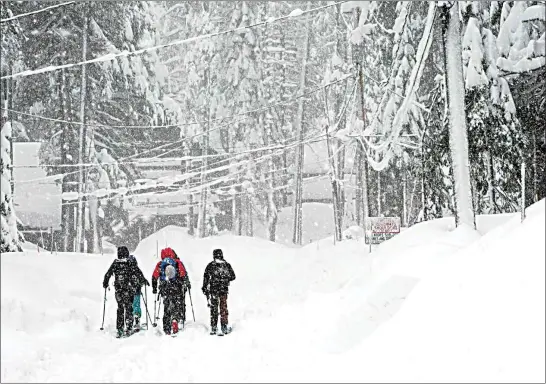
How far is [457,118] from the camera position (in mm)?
13820

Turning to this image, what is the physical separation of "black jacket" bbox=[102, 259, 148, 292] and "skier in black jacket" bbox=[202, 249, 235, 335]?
1325mm

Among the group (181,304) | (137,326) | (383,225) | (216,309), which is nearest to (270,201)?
(383,225)

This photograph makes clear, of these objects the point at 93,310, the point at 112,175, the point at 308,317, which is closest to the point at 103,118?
the point at 112,175

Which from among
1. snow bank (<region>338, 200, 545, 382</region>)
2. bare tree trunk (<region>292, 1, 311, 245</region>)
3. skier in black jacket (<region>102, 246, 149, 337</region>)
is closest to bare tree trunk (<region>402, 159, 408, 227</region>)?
bare tree trunk (<region>292, 1, 311, 245</region>)

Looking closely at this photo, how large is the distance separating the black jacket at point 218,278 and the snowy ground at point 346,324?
86 centimetres

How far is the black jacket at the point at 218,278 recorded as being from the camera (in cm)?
1243

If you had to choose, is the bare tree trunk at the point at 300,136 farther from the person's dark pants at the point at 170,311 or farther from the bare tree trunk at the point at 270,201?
the person's dark pants at the point at 170,311

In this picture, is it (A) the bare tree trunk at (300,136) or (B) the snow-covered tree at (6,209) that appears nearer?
(B) the snow-covered tree at (6,209)

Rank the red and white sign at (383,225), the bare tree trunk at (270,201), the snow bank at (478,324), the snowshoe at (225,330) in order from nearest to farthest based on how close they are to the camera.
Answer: the snow bank at (478,324), the snowshoe at (225,330), the red and white sign at (383,225), the bare tree trunk at (270,201)

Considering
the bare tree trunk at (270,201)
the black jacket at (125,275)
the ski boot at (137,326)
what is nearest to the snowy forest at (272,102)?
the bare tree trunk at (270,201)

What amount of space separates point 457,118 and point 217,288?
612 cm

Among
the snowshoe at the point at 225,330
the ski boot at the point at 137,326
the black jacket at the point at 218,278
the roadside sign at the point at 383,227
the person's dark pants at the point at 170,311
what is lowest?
the snowshoe at the point at 225,330

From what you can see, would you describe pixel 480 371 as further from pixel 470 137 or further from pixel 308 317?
pixel 470 137

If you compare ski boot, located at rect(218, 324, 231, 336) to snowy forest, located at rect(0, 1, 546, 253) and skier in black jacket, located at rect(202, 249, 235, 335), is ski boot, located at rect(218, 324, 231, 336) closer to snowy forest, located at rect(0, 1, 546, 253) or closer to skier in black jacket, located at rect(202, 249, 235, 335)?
skier in black jacket, located at rect(202, 249, 235, 335)
